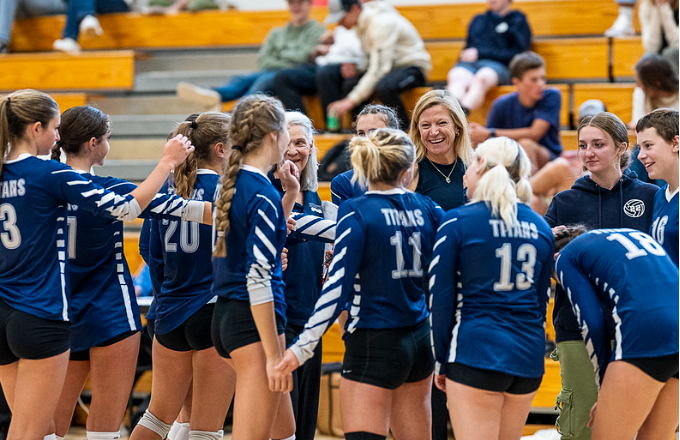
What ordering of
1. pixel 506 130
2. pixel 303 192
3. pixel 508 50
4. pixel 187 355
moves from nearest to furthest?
pixel 187 355 → pixel 303 192 → pixel 506 130 → pixel 508 50

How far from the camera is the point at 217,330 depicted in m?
2.76

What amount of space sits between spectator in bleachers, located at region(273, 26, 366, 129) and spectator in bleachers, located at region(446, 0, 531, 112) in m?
0.84

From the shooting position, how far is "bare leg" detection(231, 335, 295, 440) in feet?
8.77

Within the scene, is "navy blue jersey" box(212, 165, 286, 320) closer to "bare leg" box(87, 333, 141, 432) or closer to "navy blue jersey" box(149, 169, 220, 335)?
"navy blue jersey" box(149, 169, 220, 335)

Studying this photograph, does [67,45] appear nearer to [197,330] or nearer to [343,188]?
[343,188]

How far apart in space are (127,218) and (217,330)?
60cm

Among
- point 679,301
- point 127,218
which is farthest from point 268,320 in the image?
point 679,301

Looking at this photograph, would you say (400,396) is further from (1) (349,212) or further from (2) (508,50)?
(2) (508,50)

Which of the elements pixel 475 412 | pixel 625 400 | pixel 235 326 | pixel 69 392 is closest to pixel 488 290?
pixel 475 412

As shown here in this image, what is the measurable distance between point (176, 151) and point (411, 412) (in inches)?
51.8

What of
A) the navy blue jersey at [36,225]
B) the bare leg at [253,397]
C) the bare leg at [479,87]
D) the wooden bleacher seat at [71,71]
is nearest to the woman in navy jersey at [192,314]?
the navy blue jersey at [36,225]

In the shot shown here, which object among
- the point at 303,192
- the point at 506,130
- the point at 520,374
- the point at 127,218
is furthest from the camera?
the point at 506,130

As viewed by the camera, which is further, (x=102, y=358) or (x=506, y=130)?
(x=506, y=130)

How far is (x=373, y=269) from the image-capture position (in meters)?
2.73
